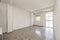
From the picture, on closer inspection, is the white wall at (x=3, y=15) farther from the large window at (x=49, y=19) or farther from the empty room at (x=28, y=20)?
the large window at (x=49, y=19)

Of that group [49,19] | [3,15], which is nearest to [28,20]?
[49,19]

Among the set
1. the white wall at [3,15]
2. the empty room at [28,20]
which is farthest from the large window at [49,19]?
the white wall at [3,15]

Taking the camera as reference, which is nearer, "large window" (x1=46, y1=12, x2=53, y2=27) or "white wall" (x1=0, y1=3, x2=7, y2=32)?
"white wall" (x1=0, y1=3, x2=7, y2=32)

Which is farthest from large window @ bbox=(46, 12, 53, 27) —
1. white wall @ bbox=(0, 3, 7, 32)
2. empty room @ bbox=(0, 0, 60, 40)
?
white wall @ bbox=(0, 3, 7, 32)

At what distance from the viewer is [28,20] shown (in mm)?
11680

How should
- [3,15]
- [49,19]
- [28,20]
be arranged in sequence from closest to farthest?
[3,15]
[49,19]
[28,20]

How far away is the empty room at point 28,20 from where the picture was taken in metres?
4.95

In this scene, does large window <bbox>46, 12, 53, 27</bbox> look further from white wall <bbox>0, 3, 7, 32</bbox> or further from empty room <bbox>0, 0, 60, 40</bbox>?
white wall <bbox>0, 3, 7, 32</bbox>

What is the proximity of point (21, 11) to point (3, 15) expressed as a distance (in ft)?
11.8

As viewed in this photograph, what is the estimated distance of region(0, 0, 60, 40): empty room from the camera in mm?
4947

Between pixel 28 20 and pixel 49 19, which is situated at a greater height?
pixel 49 19

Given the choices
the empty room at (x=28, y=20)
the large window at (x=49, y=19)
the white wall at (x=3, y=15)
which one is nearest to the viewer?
the empty room at (x=28, y=20)

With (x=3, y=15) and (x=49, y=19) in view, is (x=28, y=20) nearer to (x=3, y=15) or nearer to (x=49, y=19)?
(x=49, y=19)

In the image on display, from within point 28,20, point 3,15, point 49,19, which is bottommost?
point 28,20
